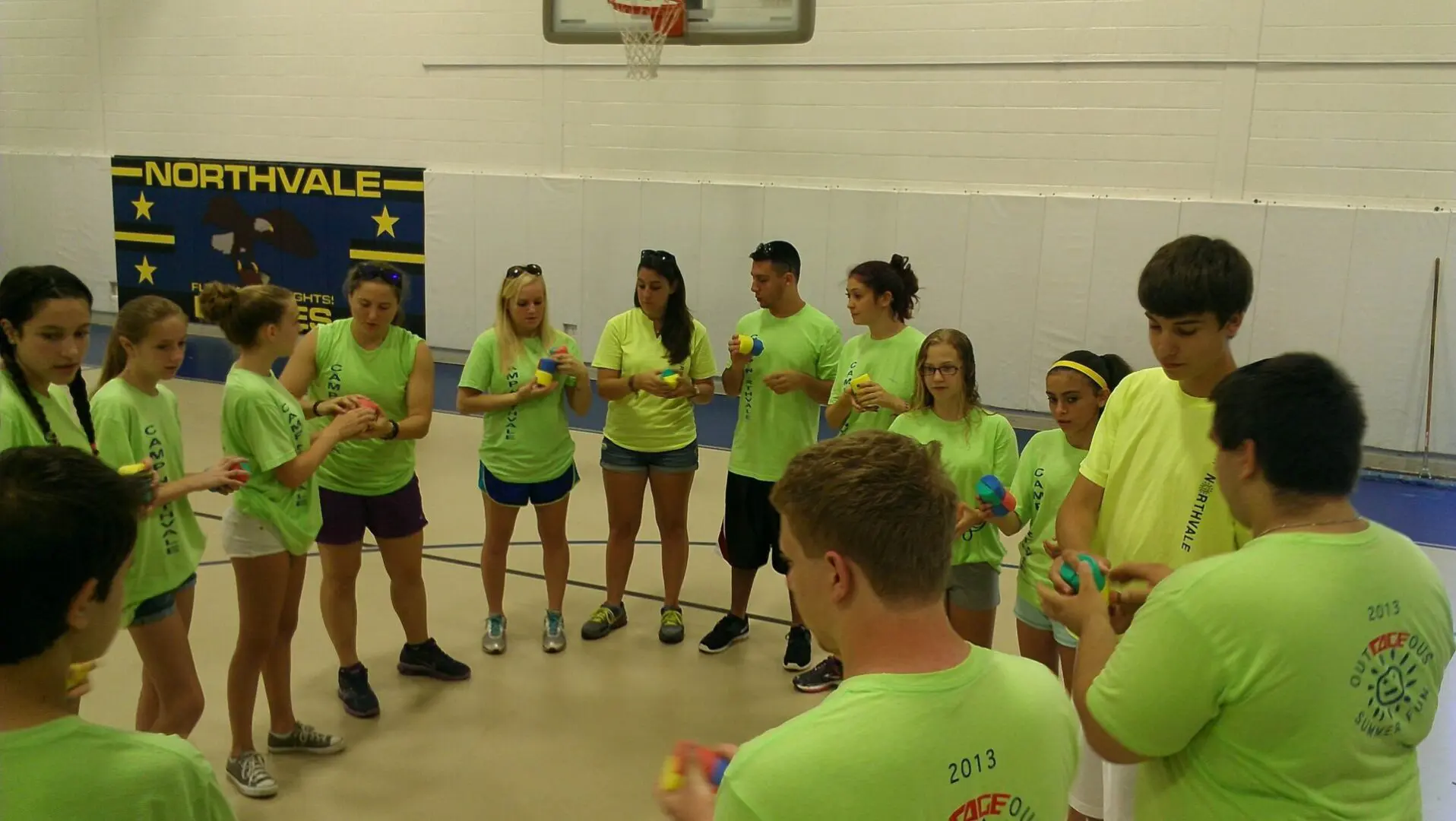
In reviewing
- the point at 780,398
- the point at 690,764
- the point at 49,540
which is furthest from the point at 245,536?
the point at 690,764

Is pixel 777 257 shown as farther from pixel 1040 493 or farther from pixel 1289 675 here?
pixel 1289 675

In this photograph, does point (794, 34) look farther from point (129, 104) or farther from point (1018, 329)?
point (129, 104)

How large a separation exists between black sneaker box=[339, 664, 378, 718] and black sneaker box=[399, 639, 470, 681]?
281 millimetres

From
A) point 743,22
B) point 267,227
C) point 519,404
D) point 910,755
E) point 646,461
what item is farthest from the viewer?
point 267,227

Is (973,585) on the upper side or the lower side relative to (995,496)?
lower

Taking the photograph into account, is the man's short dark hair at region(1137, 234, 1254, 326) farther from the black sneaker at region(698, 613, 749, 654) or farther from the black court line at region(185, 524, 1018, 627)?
the black court line at region(185, 524, 1018, 627)

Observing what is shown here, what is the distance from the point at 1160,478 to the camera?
239 cm

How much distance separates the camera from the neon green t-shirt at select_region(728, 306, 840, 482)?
474 cm

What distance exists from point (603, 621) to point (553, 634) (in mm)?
279

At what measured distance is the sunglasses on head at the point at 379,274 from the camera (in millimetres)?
4156

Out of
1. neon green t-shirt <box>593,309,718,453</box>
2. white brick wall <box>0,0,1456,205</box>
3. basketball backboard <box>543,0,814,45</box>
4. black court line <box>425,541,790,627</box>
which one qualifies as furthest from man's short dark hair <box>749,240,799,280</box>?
basketball backboard <box>543,0,814,45</box>

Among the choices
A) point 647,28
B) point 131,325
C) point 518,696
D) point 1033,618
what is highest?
point 647,28

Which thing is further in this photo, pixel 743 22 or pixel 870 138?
pixel 743 22

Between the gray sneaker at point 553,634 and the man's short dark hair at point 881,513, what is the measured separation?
11.8 ft
